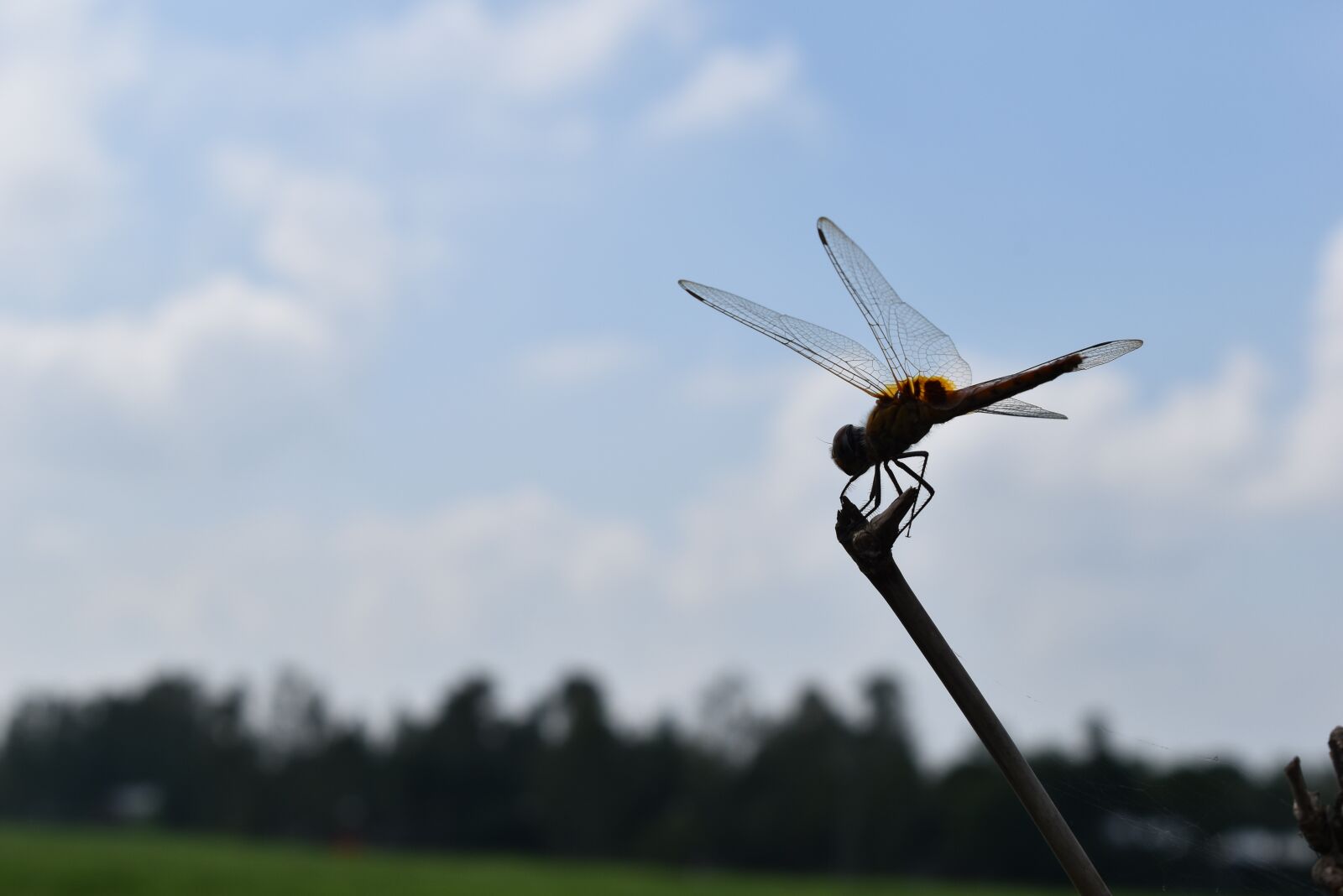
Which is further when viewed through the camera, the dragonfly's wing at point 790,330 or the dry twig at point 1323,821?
the dragonfly's wing at point 790,330

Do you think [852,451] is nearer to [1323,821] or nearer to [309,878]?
[1323,821]

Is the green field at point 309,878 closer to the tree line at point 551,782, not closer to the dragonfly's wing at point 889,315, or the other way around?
the tree line at point 551,782

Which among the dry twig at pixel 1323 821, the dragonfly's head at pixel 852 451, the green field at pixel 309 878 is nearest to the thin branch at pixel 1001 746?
the dry twig at pixel 1323 821

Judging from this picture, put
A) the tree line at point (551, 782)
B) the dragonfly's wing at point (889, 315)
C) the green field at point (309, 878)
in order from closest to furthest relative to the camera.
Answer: the dragonfly's wing at point (889, 315) → the green field at point (309, 878) → the tree line at point (551, 782)

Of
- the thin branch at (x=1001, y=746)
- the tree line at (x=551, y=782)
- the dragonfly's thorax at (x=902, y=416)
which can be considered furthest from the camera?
the tree line at (x=551, y=782)

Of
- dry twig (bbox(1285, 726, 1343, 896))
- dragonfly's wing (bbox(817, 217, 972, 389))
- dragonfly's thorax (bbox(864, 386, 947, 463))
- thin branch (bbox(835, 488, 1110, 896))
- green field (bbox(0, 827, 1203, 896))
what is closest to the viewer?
thin branch (bbox(835, 488, 1110, 896))

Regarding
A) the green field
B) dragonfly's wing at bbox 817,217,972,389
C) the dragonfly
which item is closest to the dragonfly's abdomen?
the dragonfly

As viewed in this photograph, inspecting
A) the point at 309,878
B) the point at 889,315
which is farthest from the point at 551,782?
the point at 889,315

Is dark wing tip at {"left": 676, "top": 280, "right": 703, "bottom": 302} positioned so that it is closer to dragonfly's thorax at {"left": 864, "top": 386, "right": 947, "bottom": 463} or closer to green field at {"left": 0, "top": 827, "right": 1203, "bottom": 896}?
dragonfly's thorax at {"left": 864, "top": 386, "right": 947, "bottom": 463}
